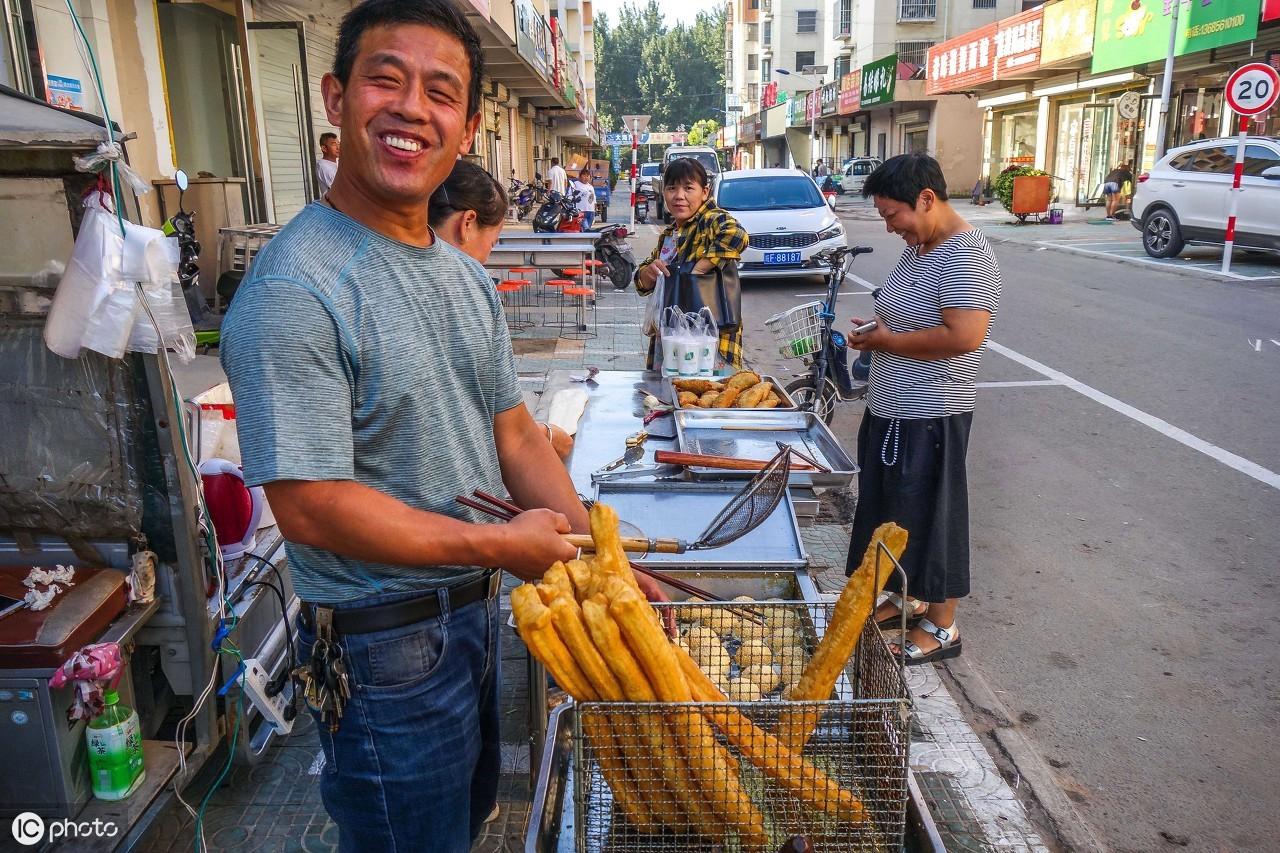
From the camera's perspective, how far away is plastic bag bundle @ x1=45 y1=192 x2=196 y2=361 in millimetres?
2350

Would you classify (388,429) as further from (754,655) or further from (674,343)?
(674,343)

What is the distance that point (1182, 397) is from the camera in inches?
312

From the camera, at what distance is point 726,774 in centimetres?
153

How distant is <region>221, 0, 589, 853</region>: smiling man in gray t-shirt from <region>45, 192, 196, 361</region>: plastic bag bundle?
95 centimetres

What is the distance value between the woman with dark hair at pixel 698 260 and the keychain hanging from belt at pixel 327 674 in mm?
4218

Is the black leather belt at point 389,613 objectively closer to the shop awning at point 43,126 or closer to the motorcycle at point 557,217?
the shop awning at point 43,126

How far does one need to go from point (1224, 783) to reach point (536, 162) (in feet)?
125

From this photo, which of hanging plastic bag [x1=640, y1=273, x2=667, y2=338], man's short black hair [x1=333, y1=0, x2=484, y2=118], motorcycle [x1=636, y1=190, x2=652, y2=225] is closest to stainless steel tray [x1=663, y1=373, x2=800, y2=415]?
hanging plastic bag [x1=640, y1=273, x2=667, y2=338]

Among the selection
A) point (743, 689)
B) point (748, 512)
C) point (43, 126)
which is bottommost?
point (743, 689)

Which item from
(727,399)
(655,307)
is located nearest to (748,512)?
(727,399)

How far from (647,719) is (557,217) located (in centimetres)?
1736

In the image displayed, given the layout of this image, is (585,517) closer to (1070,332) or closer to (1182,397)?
(1182,397)

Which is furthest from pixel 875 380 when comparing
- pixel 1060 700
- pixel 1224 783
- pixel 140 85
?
pixel 140 85

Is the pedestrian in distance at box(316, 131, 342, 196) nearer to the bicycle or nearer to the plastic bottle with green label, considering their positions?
the bicycle
